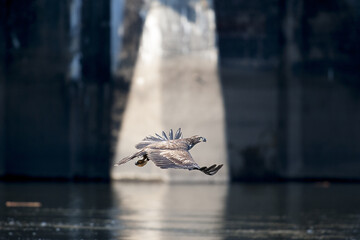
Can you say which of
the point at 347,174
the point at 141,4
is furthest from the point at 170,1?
the point at 347,174

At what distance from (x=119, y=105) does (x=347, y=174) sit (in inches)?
317

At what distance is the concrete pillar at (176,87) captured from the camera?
26016 millimetres

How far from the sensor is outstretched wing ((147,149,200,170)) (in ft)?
27.1

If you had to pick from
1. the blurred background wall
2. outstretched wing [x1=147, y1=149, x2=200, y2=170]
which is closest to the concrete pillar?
the blurred background wall

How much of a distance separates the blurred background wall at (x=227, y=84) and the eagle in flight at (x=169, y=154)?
16969mm

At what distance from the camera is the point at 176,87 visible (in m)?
26.0

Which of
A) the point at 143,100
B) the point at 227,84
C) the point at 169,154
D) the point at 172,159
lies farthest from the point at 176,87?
the point at 172,159

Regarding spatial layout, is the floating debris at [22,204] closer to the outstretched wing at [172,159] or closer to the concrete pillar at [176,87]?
the concrete pillar at [176,87]

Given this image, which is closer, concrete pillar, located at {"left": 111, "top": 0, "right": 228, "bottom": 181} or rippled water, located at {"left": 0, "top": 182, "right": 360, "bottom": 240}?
rippled water, located at {"left": 0, "top": 182, "right": 360, "bottom": 240}

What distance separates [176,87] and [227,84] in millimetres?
1787

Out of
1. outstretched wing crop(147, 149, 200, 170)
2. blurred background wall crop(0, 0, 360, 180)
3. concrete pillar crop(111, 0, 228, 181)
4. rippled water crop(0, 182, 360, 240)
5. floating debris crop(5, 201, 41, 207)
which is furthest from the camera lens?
blurred background wall crop(0, 0, 360, 180)

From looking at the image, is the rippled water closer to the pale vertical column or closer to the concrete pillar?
the pale vertical column

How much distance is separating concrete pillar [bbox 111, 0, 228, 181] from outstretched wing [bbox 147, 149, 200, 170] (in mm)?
17028

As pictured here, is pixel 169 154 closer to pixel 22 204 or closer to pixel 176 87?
pixel 22 204
